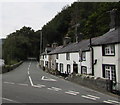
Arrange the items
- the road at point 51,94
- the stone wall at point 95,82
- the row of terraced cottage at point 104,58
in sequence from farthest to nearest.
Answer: the row of terraced cottage at point 104,58, the stone wall at point 95,82, the road at point 51,94

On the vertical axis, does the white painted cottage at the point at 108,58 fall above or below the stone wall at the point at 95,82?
above

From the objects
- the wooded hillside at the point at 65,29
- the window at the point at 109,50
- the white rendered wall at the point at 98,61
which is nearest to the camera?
the window at the point at 109,50

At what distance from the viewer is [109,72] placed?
18922 mm

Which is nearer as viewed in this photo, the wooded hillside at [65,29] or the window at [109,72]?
the window at [109,72]

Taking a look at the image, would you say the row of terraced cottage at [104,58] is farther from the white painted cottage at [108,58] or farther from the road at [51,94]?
the road at [51,94]

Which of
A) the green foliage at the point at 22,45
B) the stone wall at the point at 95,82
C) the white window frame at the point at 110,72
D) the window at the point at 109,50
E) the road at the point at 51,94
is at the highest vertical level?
the green foliage at the point at 22,45

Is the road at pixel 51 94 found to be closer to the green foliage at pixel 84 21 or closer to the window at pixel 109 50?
the window at pixel 109 50

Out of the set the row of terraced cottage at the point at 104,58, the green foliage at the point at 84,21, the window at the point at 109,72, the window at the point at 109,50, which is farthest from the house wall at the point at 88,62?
the green foliage at the point at 84,21

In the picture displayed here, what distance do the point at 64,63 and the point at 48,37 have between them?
210 ft

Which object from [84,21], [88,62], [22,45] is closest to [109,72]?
[88,62]

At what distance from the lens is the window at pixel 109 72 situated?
59.8ft

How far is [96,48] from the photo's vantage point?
21516 millimetres

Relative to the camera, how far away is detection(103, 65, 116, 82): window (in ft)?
59.8

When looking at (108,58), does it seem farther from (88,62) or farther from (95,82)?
(88,62)
